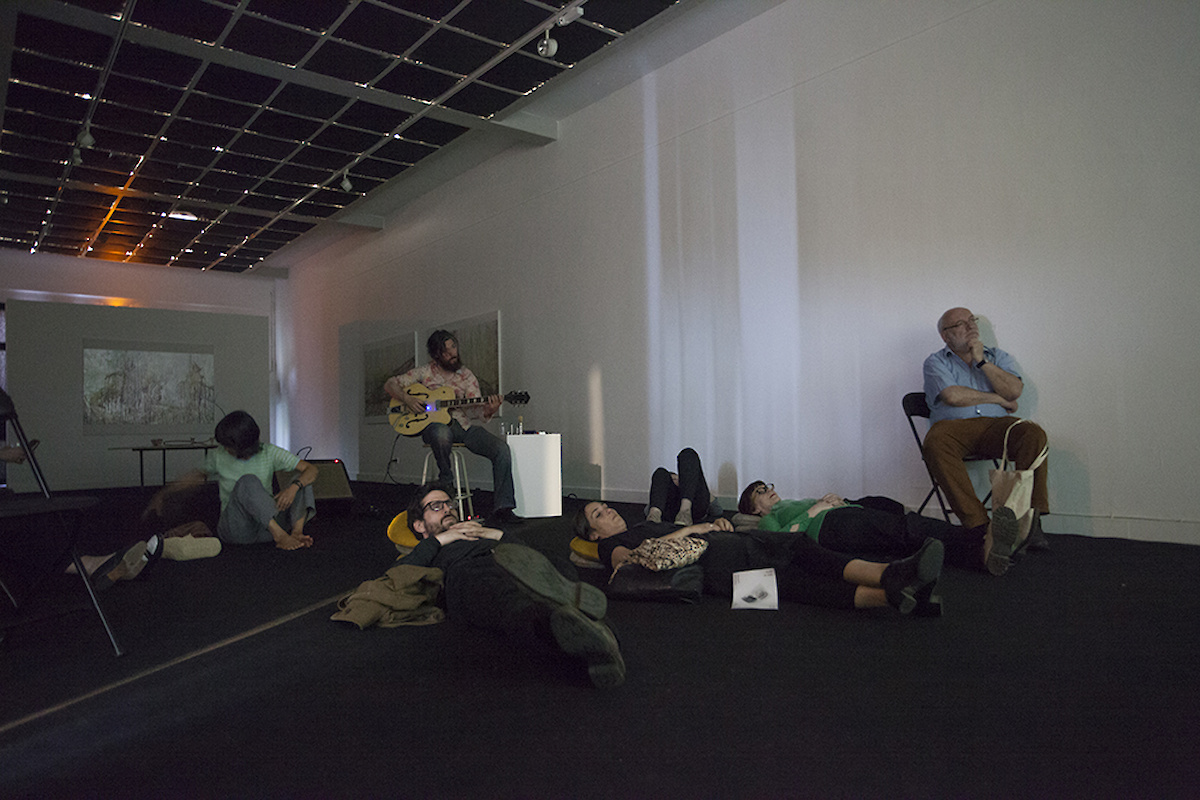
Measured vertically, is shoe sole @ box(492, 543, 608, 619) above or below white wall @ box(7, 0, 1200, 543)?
below

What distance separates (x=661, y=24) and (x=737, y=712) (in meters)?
5.23

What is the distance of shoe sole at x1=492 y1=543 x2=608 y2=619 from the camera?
1904 mm

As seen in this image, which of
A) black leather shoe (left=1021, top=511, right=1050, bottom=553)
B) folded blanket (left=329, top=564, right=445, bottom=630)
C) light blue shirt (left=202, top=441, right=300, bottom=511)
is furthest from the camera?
light blue shirt (left=202, top=441, right=300, bottom=511)

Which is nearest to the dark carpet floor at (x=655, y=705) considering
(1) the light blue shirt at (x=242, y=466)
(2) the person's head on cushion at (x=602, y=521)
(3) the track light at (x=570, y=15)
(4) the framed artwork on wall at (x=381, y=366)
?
(2) the person's head on cushion at (x=602, y=521)

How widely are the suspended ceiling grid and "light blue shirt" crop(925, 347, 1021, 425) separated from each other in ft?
9.62

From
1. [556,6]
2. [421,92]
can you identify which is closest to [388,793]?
[556,6]

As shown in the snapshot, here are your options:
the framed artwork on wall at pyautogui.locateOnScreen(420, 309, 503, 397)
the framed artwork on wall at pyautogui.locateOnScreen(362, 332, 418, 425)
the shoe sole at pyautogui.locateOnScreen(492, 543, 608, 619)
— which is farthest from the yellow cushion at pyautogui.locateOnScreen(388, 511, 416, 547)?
the framed artwork on wall at pyautogui.locateOnScreen(362, 332, 418, 425)

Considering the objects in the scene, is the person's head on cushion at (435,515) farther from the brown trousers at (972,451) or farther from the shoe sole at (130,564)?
the brown trousers at (972,451)

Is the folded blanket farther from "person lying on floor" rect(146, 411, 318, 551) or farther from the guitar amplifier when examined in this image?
the guitar amplifier

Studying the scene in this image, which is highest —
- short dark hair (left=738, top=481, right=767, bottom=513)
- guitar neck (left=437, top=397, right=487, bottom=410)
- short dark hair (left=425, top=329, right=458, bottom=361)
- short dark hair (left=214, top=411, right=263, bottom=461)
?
short dark hair (left=425, top=329, right=458, bottom=361)

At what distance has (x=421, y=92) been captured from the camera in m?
6.35

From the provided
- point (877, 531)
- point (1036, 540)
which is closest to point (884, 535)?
point (877, 531)

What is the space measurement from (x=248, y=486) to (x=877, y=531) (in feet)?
11.9

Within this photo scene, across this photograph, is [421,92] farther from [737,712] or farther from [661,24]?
[737,712]
